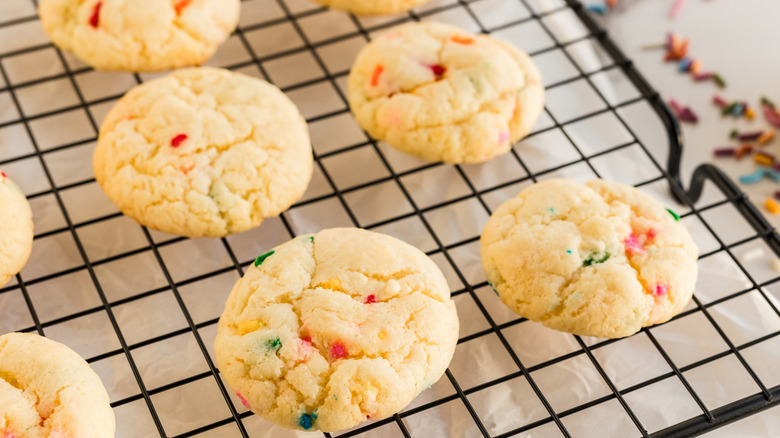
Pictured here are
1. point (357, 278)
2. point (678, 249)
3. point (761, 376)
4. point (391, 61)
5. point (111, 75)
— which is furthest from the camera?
point (111, 75)

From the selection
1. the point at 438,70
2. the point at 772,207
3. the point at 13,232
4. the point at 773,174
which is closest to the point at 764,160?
Answer: the point at 773,174

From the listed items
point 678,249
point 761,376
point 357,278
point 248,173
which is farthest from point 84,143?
point 761,376

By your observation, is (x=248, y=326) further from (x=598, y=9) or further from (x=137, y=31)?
(x=598, y=9)

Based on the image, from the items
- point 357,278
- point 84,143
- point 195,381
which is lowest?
point 195,381

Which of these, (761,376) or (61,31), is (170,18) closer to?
(61,31)

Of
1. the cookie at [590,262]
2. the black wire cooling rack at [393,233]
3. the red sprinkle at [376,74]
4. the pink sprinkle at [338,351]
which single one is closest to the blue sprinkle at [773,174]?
the black wire cooling rack at [393,233]

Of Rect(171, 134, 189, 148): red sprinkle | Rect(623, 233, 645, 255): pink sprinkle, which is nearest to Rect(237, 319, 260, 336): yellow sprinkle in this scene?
Rect(171, 134, 189, 148): red sprinkle
